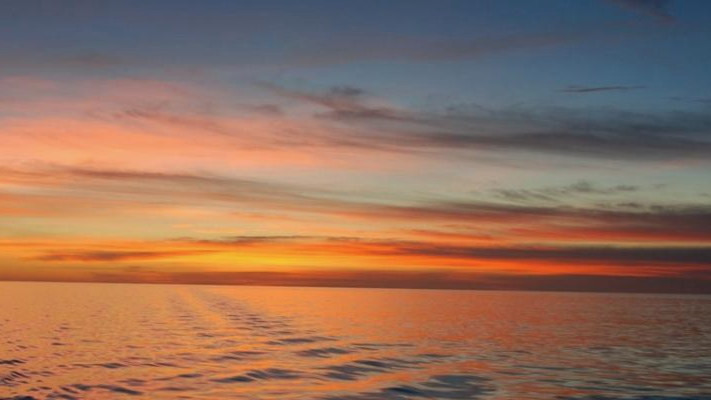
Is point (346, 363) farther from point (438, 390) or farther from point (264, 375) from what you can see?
point (438, 390)

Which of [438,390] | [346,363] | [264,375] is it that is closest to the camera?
[438,390]

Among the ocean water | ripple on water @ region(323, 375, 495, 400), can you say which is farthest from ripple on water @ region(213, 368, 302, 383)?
ripple on water @ region(323, 375, 495, 400)

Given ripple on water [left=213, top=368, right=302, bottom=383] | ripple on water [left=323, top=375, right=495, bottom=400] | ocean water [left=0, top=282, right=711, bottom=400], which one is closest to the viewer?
ripple on water [left=323, top=375, right=495, bottom=400]

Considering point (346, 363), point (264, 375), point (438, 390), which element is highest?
point (264, 375)

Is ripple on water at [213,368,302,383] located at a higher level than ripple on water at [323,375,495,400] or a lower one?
higher

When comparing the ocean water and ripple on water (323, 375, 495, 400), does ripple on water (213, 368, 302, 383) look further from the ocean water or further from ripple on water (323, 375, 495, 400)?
ripple on water (323, 375, 495, 400)

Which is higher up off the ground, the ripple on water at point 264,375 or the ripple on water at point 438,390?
the ripple on water at point 264,375

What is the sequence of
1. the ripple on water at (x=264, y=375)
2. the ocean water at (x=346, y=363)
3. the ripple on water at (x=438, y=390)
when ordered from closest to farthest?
the ripple on water at (x=438, y=390) → the ocean water at (x=346, y=363) → the ripple on water at (x=264, y=375)

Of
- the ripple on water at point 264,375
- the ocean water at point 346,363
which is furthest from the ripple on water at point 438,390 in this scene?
the ripple on water at point 264,375

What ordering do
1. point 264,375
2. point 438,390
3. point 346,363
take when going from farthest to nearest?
point 346,363, point 264,375, point 438,390

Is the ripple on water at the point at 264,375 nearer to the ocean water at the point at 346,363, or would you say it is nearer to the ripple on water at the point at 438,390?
the ocean water at the point at 346,363

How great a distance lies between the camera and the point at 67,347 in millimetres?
45344

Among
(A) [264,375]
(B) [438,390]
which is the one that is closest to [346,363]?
(A) [264,375]

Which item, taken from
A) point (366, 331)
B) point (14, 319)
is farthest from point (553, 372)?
point (14, 319)
